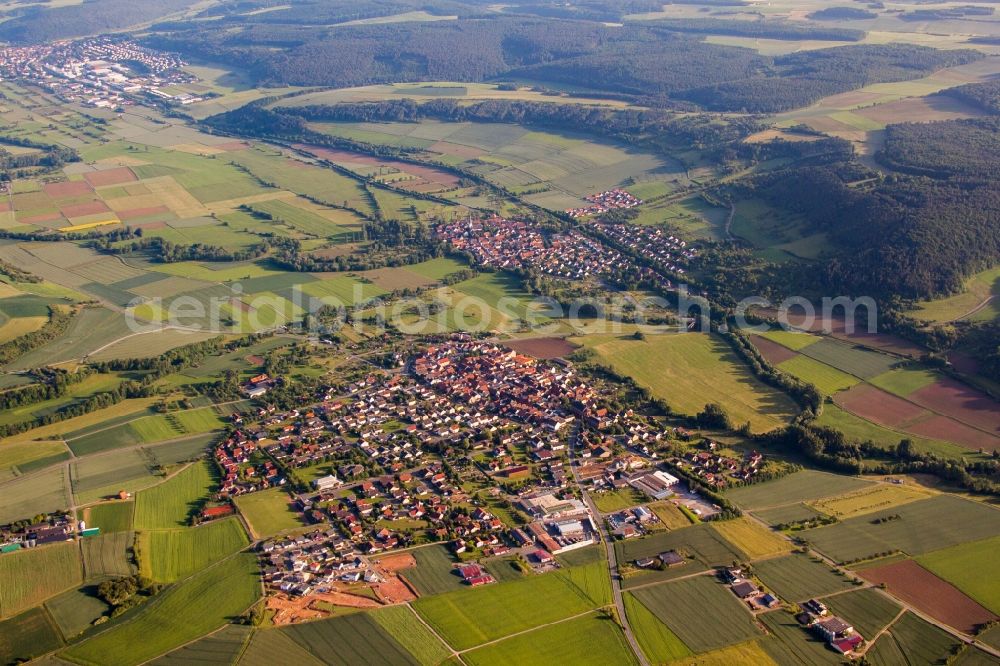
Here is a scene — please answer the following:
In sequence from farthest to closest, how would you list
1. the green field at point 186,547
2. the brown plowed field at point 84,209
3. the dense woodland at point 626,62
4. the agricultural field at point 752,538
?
1. the dense woodland at point 626,62
2. the brown plowed field at point 84,209
3. the agricultural field at point 752,538
4. the green field at point 186,547

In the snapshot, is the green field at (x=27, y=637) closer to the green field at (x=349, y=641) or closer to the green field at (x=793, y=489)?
the green field at (x=349, y=641)

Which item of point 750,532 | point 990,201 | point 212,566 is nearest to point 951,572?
point 750,532

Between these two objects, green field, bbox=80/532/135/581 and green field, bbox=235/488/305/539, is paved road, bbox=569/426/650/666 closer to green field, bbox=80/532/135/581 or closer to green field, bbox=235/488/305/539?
green field, bbox=235/488/305/539

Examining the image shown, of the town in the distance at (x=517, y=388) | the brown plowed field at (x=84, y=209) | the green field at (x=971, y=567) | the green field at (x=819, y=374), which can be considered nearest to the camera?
the town in the distance at (x=517, y=388)

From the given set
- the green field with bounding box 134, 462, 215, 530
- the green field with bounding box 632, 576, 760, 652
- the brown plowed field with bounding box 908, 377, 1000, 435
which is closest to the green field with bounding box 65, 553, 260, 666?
the green field with bounding box 134, 462, 215, 530

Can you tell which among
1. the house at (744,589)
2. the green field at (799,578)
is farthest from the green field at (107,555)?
the green field at (799,578)
